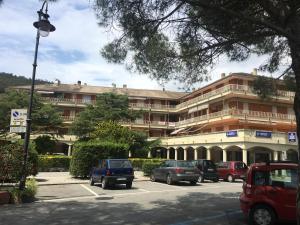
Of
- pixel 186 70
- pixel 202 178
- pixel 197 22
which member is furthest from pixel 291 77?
pixel 202 178

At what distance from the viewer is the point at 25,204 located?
1397 cm

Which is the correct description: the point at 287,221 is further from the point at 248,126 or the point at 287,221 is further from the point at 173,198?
the point at 248,126

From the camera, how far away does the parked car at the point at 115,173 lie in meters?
19.8

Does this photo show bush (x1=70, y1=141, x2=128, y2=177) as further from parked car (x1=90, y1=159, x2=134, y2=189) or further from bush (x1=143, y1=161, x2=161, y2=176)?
parked car (x1=90, y1=159, x2=134, y2=189)

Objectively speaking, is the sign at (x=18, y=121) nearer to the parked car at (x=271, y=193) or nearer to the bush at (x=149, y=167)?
the parked car at (x=271, y=193)

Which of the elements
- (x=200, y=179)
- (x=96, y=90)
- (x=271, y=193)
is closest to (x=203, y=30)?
(x=271, y=193)

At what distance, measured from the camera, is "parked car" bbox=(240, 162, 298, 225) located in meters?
9.45

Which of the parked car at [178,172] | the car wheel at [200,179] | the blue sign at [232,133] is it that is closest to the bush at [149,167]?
the car wheel at [200,179]

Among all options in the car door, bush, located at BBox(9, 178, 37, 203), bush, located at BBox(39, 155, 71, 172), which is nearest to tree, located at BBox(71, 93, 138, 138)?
bush, located at BBox(39, 155, 71, 172)

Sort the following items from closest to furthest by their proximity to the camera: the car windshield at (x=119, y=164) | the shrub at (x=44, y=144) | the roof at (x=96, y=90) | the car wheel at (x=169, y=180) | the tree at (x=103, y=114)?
the car windshield at (x=119, y=164) → the car wheel at (x=169, y=180) → the shrub at (x=44, y=144) → the tree at (x=103, y=114) → the roof at (x=96, y=90)

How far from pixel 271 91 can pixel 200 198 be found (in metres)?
5.12

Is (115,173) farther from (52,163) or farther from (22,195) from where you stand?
(52,163)

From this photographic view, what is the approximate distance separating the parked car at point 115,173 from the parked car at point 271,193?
10.6m

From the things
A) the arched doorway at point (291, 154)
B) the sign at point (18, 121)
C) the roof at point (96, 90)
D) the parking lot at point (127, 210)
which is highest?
the roof at point (96, 90)
